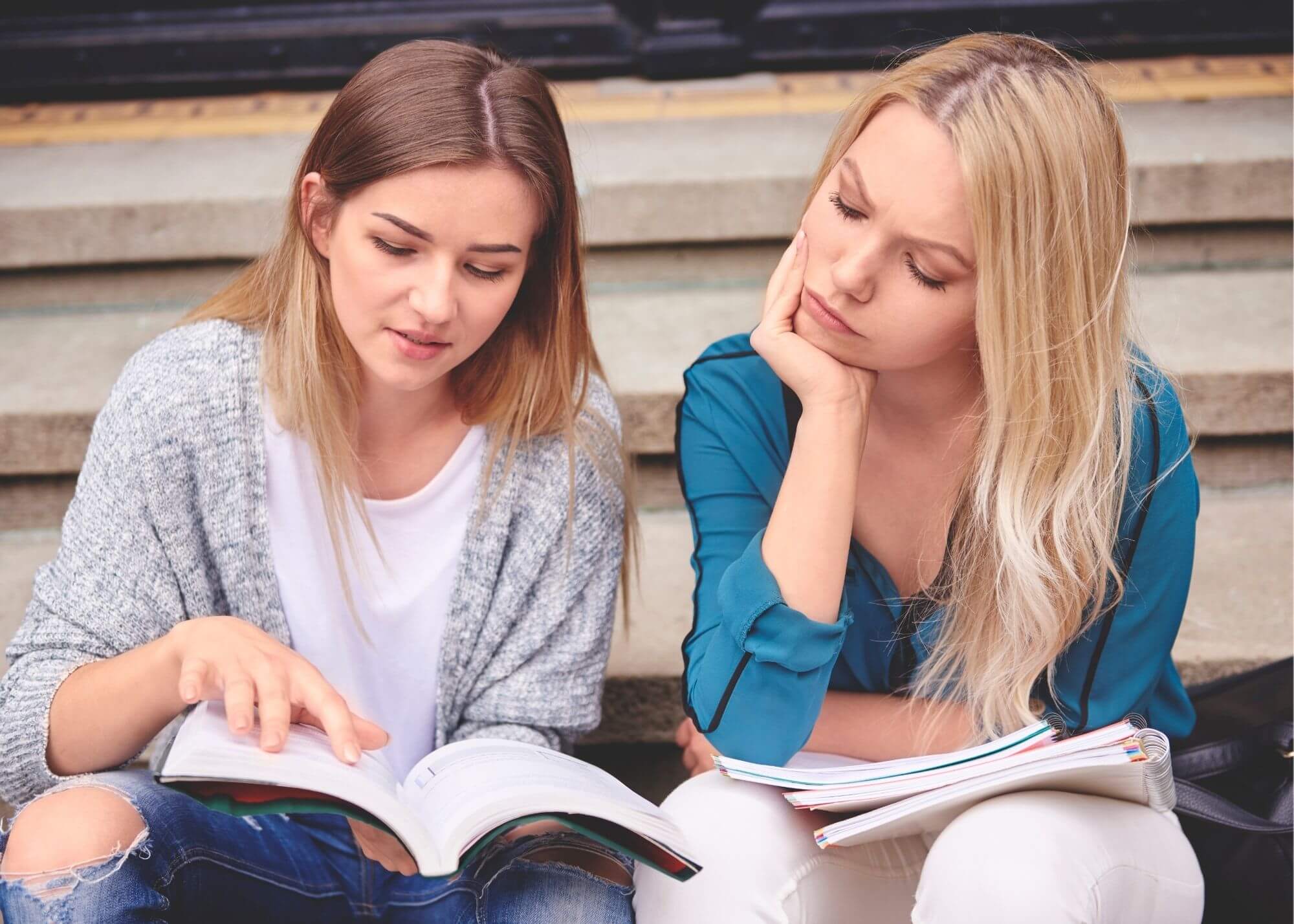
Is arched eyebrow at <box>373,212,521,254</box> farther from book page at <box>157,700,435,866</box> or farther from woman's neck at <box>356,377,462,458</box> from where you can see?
book page at <box>157,700,435,866</box>

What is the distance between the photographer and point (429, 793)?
1182mm

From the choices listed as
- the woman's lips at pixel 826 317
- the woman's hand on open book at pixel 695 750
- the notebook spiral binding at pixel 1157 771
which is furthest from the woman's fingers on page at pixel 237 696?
the notebook spiral binding at pixel 1157 771

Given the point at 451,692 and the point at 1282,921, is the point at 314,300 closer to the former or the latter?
the point at 451,692

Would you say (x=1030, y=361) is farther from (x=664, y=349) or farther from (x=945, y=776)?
(x=664, y=349)

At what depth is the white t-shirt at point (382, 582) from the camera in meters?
1.50

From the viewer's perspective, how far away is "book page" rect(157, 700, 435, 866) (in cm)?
100

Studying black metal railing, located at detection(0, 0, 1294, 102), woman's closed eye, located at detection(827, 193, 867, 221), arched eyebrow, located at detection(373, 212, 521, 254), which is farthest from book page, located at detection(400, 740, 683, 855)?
black metal railing, located at detection(0, 0, 1294, 102)

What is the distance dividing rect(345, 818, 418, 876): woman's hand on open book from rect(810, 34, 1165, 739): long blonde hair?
61 centimetres

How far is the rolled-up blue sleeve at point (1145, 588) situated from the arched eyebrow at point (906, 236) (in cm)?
30

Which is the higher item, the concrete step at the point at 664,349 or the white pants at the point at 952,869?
the concrete step at the point at 664,349

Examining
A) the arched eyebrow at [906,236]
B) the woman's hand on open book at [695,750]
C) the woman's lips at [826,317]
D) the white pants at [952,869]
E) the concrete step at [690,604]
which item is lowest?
the concrete step at [690,604]

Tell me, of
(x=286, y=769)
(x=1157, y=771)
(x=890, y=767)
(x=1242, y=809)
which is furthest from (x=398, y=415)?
(x=1242, y=809)

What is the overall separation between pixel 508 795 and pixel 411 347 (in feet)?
1.68

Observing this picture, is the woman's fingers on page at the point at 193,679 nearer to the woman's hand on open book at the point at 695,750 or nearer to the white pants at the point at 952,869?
the white pants at the point at 952,869
